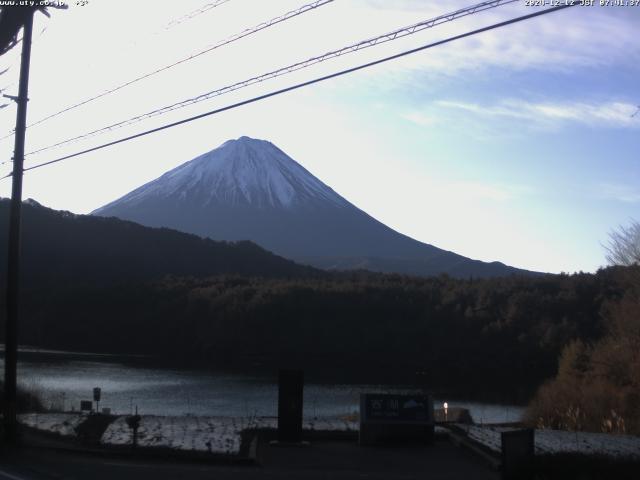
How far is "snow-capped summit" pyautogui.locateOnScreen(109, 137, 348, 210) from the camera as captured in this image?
159625mm

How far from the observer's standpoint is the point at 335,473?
13570 mm

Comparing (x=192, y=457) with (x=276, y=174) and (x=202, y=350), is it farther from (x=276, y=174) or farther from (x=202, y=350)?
(x=276, y=174)

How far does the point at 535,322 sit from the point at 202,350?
24.5 metres

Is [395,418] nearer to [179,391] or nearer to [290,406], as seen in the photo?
[290,406]

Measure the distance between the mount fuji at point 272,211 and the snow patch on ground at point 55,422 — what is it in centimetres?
12479

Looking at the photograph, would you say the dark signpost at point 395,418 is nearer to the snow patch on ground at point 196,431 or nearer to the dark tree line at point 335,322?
the snow patch on ground at point 196,431

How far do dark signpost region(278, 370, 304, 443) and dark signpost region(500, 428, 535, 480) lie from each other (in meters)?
4.73

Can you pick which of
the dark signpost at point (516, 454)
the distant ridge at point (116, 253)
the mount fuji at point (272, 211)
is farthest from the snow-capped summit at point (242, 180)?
the dark signpost at point (516, 454)

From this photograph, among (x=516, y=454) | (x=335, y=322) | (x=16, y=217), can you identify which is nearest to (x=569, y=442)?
(x=516, y=454)

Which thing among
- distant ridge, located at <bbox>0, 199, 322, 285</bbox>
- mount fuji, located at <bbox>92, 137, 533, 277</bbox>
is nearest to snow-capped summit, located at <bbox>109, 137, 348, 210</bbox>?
mount fuji, located at <bbox>92, 137, 533, 277</bbox>

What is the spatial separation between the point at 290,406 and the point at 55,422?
197 inches

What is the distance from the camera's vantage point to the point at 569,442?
53.3 ft

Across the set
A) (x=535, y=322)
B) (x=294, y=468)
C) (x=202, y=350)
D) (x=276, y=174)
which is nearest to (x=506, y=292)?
(x=535, y=322)

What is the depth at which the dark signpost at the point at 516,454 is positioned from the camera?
1166 centimetres
